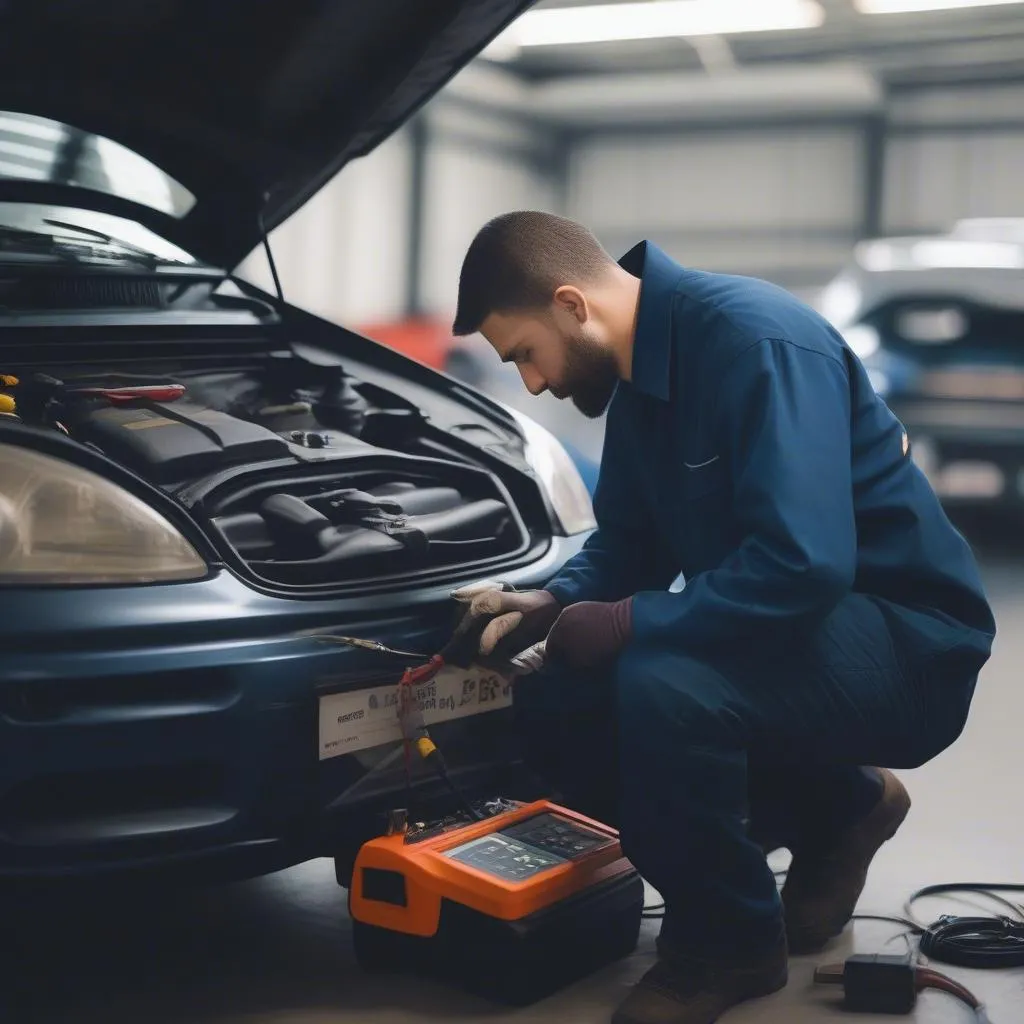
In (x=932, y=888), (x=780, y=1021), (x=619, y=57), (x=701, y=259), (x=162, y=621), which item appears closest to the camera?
(x=162, y=621)

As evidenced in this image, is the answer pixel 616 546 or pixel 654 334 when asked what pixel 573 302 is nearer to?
pixel 654 334

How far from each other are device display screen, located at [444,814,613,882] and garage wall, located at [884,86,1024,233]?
14988 millimetres

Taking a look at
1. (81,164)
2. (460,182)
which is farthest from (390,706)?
(460,182)

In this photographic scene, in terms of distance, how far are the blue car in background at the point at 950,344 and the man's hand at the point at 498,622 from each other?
11.0ft

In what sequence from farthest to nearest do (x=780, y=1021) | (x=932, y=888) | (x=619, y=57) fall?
(x=619, y=57) → (x=932, y=888) → (x=780, y=1021)

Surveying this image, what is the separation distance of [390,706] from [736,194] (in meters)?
→ 16.3

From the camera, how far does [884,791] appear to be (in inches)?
88.9

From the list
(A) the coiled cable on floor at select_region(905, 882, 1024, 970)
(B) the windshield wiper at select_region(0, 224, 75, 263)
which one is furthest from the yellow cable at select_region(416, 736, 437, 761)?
(B) the windshield wiper at select_region(0, 224, 75, 263)

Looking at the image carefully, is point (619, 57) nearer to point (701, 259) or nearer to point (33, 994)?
point (701, 259)

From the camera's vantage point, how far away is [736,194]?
1755 cm

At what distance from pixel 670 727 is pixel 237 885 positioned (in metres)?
0.92

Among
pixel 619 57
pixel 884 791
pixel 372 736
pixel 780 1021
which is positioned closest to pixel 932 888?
pixel 884 791

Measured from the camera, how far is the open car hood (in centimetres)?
237

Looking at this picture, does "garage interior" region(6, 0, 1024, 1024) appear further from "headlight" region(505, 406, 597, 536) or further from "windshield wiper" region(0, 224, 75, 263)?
"windshield wiper" region(0, 224, 75, 263)
